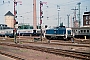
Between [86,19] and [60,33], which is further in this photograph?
[86,19]

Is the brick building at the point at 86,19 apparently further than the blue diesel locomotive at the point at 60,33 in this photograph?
Yes

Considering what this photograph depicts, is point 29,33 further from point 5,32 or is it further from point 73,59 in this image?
point 73,59

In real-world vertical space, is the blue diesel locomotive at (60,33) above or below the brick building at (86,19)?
below

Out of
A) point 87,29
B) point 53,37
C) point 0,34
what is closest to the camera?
point 87,29

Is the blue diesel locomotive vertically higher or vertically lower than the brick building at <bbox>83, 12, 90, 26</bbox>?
lower

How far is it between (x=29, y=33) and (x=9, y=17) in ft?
235

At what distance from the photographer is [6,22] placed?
148625 millimetres

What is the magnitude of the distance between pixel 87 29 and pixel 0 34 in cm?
5219

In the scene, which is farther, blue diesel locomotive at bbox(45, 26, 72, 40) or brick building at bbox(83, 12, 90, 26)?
brick building at bbox(83, 12, 90, 26)

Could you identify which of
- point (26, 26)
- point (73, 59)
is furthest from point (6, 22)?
point (73, 59)

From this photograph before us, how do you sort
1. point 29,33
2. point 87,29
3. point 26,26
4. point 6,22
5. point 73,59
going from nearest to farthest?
point 73,59
point 87,29
point 29,33
point 26,26
point 6,22

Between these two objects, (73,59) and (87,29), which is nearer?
(73,59)

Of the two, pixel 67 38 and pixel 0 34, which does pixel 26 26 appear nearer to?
pixel 0 34

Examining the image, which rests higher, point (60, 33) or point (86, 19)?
point (86, 19)
